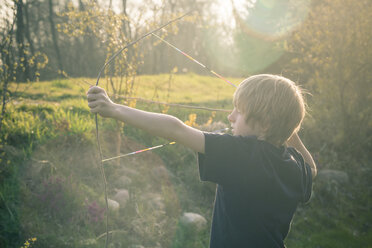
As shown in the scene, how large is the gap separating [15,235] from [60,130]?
1754mm

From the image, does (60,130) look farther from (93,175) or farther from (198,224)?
(198,224)

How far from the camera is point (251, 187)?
1354mm

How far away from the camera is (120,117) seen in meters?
1.24

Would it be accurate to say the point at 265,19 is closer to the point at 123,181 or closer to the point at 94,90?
the point at 123,181

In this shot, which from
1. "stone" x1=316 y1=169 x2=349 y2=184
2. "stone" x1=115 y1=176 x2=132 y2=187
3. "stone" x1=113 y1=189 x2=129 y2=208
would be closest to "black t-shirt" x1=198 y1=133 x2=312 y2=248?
"stone" x1=113 y1=189 x2=129 y2=208

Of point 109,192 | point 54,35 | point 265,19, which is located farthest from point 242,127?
point 54,35

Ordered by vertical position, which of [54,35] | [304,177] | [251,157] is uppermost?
[54,35]

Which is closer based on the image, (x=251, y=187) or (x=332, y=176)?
(x=251, y=187)

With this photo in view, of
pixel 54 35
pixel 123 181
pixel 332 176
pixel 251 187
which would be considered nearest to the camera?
pixel 251 187

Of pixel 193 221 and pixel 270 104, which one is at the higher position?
pixel 270 104

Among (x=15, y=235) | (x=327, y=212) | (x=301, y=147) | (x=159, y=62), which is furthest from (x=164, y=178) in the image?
(x=159, y=62)

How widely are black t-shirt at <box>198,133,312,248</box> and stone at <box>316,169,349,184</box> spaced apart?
392 cm

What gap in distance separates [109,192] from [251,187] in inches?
113

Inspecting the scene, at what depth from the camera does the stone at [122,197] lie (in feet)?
12.0
